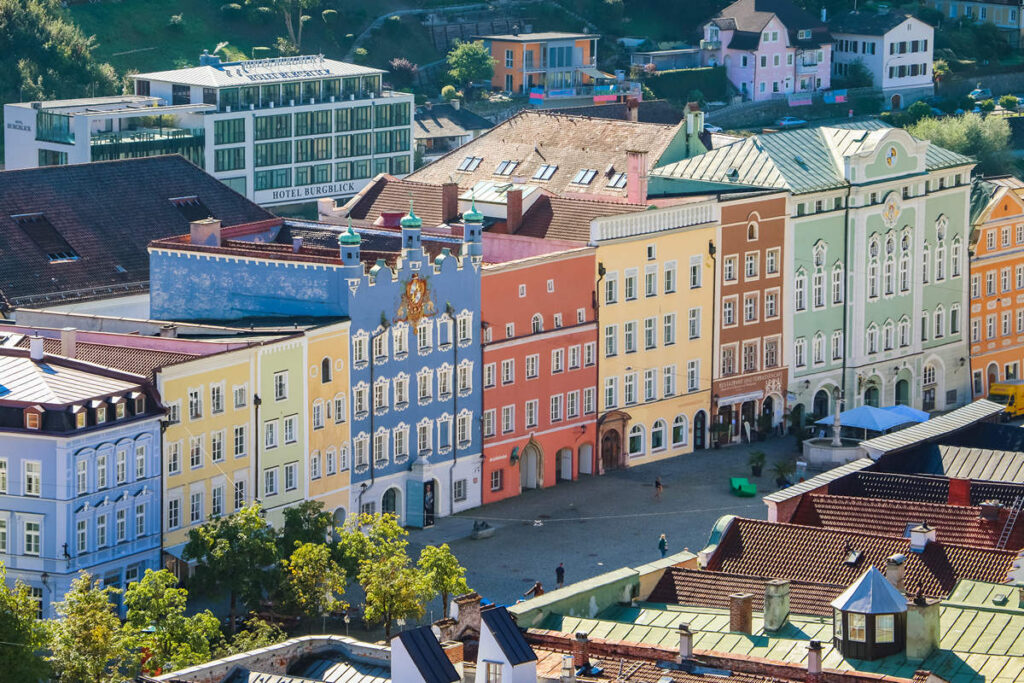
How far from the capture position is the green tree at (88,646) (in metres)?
82.4

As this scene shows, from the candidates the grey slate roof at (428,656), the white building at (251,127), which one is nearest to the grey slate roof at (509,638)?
the grey slate roof at (428,656)

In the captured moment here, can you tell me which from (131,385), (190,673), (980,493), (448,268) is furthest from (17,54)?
(190,673)

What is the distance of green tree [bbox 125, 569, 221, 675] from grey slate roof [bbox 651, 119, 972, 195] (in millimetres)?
49055

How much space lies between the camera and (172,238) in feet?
388

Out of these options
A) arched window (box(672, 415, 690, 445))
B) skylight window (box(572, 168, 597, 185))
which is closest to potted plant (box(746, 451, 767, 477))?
arched window (box(672, 415, 690, 445))

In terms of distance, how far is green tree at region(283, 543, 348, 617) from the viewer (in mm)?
Result: 95625

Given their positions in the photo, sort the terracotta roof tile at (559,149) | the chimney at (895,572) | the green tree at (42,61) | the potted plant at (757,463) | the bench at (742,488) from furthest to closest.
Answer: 1. the green tree at (42,61)
2. the terracotta roof tile at (559,149)
3. the potted plant at (757,463)
4. the bench at (742,488)
5. the chimney at (895,572)

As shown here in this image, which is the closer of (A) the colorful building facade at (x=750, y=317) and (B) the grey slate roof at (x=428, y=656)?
(B) the grey slate roof at (x=428, y=656)

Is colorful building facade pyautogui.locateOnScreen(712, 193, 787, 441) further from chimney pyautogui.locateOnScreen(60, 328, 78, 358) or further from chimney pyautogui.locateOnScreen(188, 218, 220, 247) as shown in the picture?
chimney pyautogui.locateOnScreen(60, 328, 78, 358)

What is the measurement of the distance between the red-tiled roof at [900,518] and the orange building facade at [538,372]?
28622mm

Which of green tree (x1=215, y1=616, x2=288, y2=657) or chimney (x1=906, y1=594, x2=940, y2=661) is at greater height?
chimney (x1=906, y1=594, x2=940, y2=661)

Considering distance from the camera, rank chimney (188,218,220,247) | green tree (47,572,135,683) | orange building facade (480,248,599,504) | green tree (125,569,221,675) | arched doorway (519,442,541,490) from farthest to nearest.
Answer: arched doorway (519,442,541,490) → orange building facade (480,248,599,504) → chimney (188,218,220,247) → green tree (125,569,221,675) → green tree (47,572,135,683)

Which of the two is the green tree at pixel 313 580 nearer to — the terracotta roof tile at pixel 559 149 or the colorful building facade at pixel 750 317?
the colorful building facade at pixel 750 317

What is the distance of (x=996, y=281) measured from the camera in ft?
479
